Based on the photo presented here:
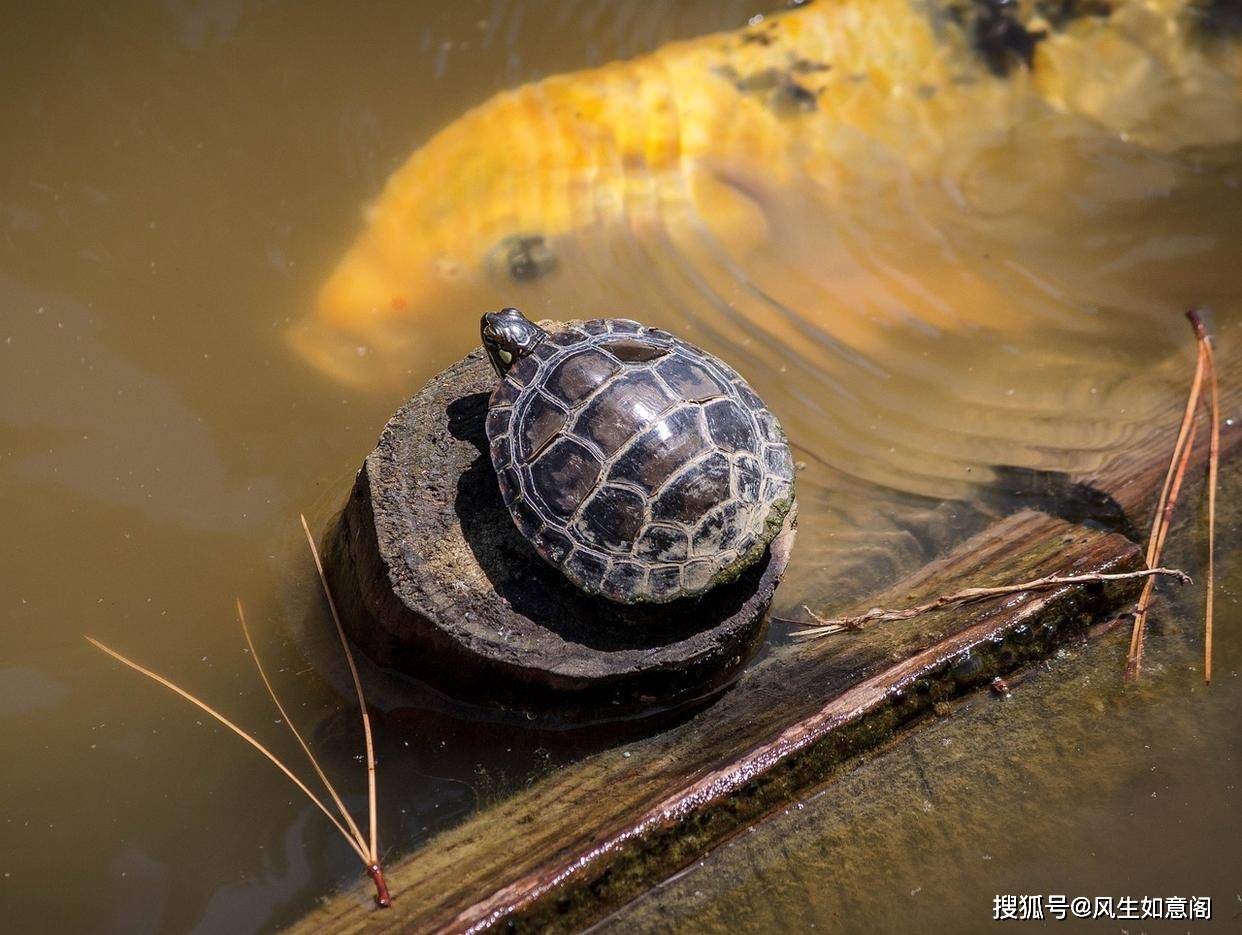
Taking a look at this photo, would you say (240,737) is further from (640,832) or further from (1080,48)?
(1080,48)

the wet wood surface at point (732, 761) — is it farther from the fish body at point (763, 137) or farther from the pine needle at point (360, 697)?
the fish body at point (763, 137)

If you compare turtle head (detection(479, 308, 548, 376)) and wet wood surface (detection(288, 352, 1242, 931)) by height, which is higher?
turtle head (detection(479, 308, 548, 376))

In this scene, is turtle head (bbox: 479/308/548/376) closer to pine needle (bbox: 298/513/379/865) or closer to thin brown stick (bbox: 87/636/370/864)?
pine needle (bbox: 298/513/379/865)

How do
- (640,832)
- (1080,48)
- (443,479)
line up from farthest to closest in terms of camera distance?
(1080,48) < (443,479) < (640,832)

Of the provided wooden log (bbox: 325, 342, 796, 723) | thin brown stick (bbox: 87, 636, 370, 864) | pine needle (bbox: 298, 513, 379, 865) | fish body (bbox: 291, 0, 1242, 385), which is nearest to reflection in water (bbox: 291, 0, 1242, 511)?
fish body (bbox: 291, 0, 1242, 385)

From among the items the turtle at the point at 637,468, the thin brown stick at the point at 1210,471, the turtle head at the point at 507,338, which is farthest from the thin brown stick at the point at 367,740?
the thin brown stick at the point at 1210,471

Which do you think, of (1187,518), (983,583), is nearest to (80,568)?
(983,583)
